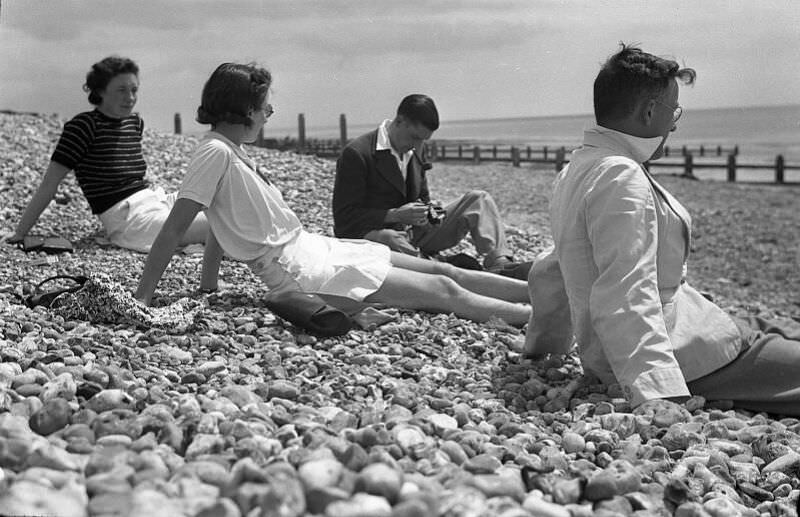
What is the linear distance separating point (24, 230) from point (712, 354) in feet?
15.9

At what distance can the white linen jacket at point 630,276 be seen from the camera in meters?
3.25

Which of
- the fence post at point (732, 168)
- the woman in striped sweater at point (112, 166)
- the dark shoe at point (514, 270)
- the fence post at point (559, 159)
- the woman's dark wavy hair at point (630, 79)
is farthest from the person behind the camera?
the fence post at point (559, 159)

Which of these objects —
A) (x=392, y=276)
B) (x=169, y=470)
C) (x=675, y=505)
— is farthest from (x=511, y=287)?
(x=169, y=470)

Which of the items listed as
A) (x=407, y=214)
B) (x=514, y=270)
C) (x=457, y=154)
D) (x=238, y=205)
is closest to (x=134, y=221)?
(x=407, y=214)

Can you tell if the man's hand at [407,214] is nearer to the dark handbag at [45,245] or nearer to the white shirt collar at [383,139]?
the white shirt collar at [383,139]

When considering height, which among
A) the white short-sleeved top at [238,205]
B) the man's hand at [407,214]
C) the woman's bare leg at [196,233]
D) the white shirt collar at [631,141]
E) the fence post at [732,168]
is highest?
the white shirt collar at [631,141]

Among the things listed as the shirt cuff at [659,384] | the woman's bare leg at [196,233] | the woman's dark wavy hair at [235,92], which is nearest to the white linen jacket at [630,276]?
the shirt cuff at [659,384]

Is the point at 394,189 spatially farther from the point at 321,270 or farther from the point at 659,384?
the point at 659,384

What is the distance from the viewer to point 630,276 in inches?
128

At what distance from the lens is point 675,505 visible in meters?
2.53

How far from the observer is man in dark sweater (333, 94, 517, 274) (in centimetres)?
611

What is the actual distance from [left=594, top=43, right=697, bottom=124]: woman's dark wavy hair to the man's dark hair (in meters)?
2.64

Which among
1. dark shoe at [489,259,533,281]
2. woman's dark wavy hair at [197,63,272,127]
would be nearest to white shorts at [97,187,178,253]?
woman's dark wavy hair at [197,63,272,127]

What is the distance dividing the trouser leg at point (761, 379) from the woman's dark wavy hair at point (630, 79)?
1.01 meters
